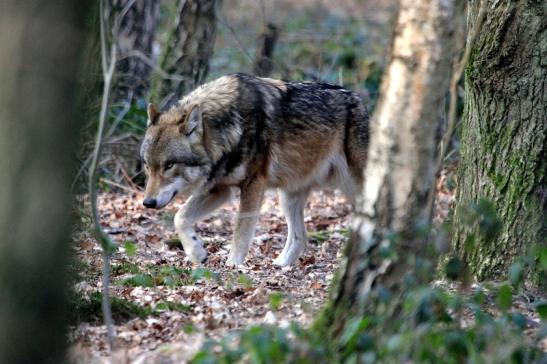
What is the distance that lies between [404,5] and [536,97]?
2.12m

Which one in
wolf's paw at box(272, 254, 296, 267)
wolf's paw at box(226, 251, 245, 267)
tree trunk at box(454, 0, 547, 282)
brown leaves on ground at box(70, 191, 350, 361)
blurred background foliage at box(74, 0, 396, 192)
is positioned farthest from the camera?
blurred background foliage at box(74, 0, 396, 192)

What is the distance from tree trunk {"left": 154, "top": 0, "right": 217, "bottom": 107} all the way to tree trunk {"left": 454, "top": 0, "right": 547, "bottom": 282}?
257 inches

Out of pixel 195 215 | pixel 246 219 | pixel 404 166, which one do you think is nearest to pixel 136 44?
pixel 195 215

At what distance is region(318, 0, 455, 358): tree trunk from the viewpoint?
474 cm

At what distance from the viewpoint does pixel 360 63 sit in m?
15.4

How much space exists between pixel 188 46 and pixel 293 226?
13.6 ft

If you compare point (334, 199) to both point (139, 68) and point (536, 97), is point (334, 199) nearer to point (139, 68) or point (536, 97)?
point (139, 68)

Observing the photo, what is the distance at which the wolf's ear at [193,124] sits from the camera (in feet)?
28.8

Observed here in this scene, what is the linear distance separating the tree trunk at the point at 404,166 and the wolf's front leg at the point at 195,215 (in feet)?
13.3

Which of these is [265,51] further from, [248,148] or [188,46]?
[248,148]

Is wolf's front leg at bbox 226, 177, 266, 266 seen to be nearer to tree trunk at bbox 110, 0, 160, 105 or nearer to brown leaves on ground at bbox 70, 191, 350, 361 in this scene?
brown leaves on ground at bbox 70, 191, 350, 361

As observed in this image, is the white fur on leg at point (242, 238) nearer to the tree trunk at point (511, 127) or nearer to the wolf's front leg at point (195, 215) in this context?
the wolf's front leg at point (195, 215)

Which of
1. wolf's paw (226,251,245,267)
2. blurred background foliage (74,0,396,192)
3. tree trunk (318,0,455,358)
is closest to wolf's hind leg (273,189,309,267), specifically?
wolf's paw (226,251,245,267)

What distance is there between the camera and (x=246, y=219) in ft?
29.1
